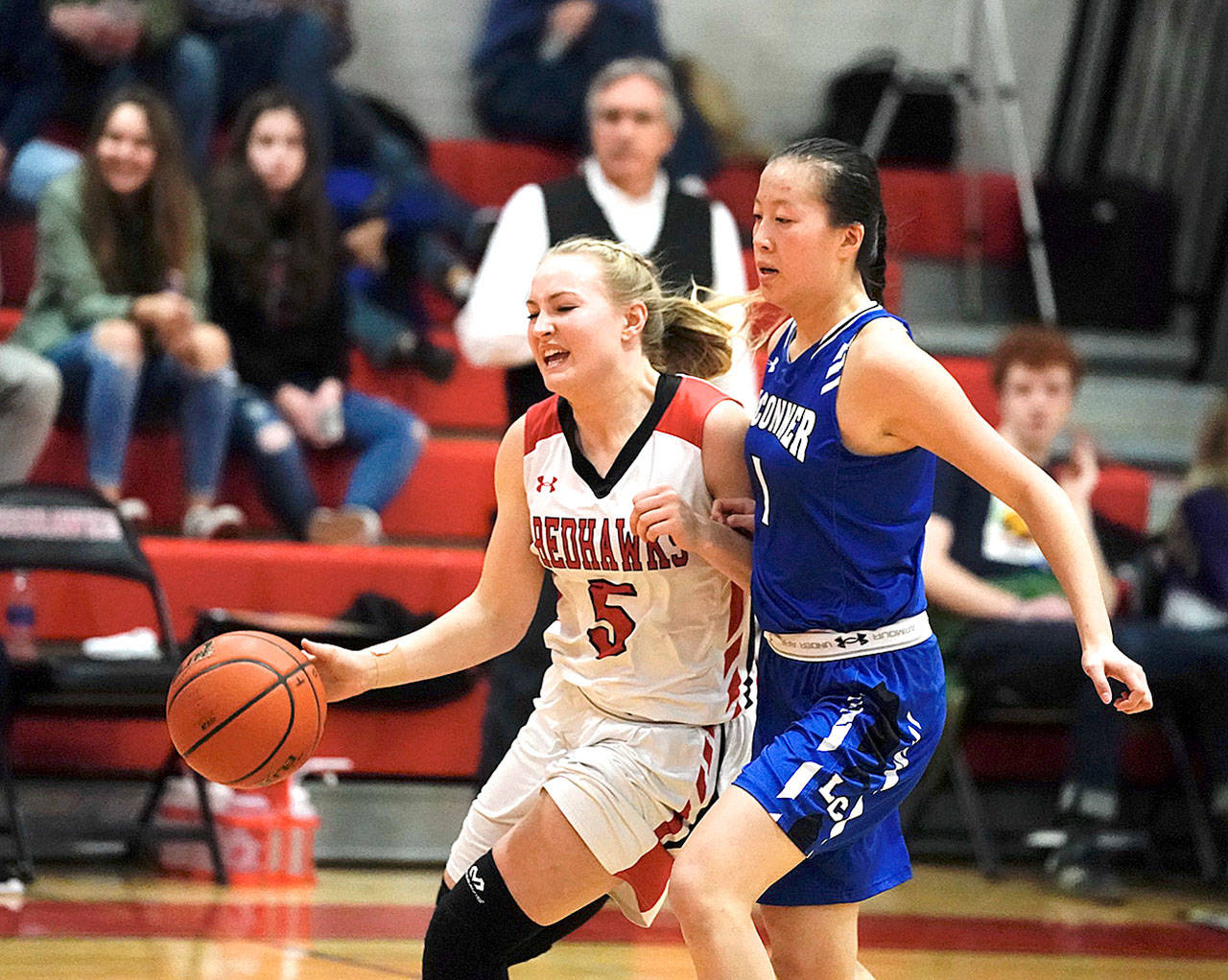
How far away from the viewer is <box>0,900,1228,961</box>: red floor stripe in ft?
15.5

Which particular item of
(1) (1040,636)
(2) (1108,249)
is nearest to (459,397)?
(1) (1040,636)

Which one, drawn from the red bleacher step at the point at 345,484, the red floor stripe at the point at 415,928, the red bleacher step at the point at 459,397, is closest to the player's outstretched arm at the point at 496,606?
the red floor stripe at the point at 415,928

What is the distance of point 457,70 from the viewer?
359 inches

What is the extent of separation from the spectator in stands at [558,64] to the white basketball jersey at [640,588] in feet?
14.5

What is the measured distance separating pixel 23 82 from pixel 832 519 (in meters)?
5.02

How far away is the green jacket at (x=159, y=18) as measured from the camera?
7.14 meters

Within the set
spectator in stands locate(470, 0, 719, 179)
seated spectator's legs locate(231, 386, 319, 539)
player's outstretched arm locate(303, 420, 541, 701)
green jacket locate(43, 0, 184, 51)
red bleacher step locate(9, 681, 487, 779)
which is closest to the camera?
player's outstretched arm locate(303, 420, 541, 701)

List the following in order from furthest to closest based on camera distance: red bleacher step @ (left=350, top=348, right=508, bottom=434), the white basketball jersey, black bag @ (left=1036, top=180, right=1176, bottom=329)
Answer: black bag @ (left=1036, top=180, right=1176, bottom=329), red bleacher step @ (left=350, top=348, right=508, bottom=434), the white basketball jersey

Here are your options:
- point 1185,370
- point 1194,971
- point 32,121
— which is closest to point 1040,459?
point 1194,971

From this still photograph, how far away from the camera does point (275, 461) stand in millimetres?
6301

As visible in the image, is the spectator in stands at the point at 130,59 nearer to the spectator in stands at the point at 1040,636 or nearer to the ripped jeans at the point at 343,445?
the ripped jeans at the point at 343,445

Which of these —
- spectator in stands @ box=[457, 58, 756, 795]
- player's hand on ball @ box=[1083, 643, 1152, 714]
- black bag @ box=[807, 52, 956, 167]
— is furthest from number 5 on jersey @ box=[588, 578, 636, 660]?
black bag @ box=[807, 52, 956, 167]

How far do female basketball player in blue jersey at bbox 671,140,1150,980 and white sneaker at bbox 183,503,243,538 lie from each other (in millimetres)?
3359

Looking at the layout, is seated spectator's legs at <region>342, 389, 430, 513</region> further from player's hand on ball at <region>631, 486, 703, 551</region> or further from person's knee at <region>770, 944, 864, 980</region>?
person's knee at <region>770, 944, 864, 980</region>
